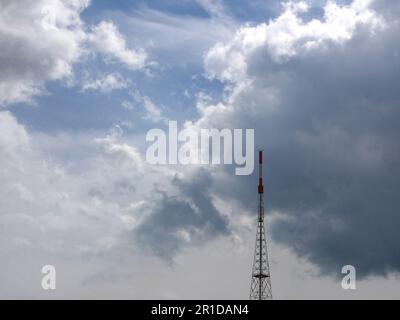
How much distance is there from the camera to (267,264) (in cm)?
18112
